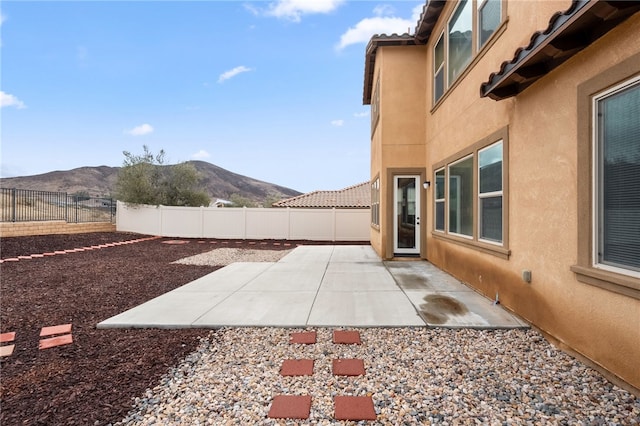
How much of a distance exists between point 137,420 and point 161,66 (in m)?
24.8

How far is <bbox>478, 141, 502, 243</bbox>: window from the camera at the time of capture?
4.95m

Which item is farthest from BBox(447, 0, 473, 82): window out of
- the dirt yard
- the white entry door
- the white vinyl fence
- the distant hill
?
the distant hill

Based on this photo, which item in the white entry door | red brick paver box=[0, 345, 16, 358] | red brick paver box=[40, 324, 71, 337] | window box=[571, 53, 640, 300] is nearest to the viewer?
window box=[571, 53, 640, 300]

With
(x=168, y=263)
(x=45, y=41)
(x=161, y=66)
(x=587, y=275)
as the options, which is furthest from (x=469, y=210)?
(x=161, y=66)

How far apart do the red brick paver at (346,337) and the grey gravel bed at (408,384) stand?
8 cm

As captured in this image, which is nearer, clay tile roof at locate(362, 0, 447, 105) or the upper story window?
the upper story window

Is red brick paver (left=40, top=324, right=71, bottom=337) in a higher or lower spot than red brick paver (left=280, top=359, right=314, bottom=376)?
lower

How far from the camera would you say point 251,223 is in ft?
60.3

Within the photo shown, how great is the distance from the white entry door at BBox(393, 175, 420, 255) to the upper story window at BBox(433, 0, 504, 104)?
250 cm

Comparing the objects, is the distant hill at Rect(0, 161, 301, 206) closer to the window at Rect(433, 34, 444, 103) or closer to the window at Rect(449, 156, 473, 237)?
the window at Rect(433, 34, 444, 103)

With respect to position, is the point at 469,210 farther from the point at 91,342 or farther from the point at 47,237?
the point at 47,237

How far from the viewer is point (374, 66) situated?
11094 mm

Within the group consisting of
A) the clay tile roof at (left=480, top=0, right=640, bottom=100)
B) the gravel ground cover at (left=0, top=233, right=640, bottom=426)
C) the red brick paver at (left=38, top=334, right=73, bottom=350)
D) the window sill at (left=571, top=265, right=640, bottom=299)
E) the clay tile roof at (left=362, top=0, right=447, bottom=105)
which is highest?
the clay tile roof at (left=362, top=0, right=447, bottom=105)

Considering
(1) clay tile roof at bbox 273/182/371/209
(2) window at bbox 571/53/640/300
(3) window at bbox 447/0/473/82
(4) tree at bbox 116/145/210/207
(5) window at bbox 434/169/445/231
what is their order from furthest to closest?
(1) clay tile roof at bbox 273/182/371/209
(4) tree at bbox 116/145/210/207
(5) window at bbox 434/169/445/231
(3) window at bbox 447/0/473/82
(2) window at bbox 571/53/640/300
